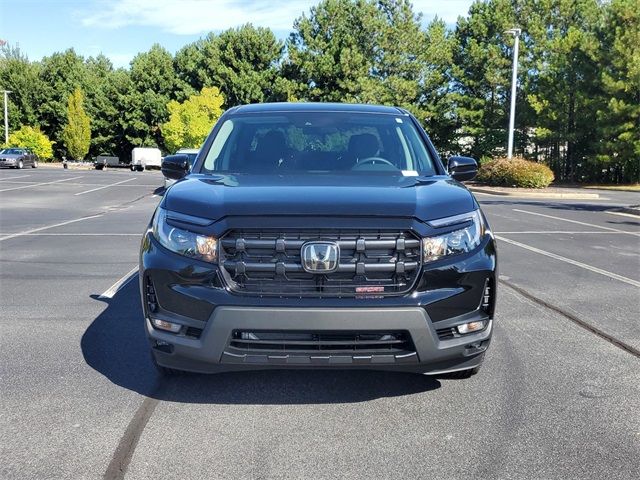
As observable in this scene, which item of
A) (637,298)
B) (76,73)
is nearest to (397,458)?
(637,298)

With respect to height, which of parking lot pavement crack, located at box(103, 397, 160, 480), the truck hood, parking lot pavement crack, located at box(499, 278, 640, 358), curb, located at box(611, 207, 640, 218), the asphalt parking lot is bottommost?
curb, located at box(611, 207, 640, 218)

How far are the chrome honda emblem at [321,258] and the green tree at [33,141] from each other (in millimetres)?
75311

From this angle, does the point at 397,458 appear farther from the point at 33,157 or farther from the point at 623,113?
the point at 33,157

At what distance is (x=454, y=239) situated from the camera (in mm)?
3572

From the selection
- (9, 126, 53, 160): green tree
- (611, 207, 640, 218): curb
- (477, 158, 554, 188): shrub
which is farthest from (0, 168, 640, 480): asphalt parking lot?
(9, 126, 53, 160): green tree

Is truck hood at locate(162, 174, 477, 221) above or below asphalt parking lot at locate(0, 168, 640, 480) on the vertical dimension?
above

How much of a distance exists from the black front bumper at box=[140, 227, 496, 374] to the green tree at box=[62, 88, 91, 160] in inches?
2962

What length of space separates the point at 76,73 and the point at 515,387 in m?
84.0

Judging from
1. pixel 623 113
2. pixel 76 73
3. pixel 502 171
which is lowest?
pixel 502 171

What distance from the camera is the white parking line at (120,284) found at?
22.2 ft

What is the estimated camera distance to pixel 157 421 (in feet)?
11.7

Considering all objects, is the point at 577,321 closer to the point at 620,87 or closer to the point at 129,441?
the point at 129,441

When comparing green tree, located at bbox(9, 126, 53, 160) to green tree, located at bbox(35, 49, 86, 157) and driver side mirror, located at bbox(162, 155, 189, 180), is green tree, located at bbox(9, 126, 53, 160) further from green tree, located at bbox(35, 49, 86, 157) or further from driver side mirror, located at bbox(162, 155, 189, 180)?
driver side mirror, located at bbox(162, 155, 189, 180)

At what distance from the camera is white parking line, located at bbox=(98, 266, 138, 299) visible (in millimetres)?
6762
